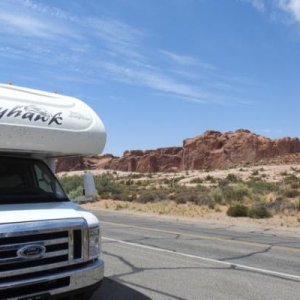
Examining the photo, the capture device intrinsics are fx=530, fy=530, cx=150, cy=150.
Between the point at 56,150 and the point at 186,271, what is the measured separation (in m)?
3.99

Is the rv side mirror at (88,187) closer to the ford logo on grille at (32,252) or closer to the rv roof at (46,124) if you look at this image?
the rv roof at (46,124)

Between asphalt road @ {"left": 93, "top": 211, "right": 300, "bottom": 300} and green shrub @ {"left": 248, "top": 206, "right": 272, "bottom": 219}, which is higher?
green shrub @ {"left": 248, "top": 206, "right": 272, "bottom": 219}

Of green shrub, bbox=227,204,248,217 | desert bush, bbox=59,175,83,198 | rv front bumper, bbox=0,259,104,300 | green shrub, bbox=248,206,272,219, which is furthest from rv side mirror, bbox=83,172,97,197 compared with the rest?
green shrub, bbox=227,204,248,217

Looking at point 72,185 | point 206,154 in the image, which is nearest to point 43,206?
point 72,185

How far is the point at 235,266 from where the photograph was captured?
1017 cm

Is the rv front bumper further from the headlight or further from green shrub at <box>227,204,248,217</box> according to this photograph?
green shrub at <box>227,204,248,217</box>

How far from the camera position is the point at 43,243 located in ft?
18.0

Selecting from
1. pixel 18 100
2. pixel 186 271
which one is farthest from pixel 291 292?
pixel 18 100

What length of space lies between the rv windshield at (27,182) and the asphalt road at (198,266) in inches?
63.4

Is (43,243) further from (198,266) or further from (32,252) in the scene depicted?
(198,266)

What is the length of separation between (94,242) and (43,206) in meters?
0.76

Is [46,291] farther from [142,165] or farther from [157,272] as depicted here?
[142,165]

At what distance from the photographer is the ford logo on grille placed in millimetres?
5322

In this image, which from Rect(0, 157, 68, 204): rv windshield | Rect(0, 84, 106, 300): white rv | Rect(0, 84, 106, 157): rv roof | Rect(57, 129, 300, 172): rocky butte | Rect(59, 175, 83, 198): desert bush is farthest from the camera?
Rect(57, 129, 300, 172): rocky butte
